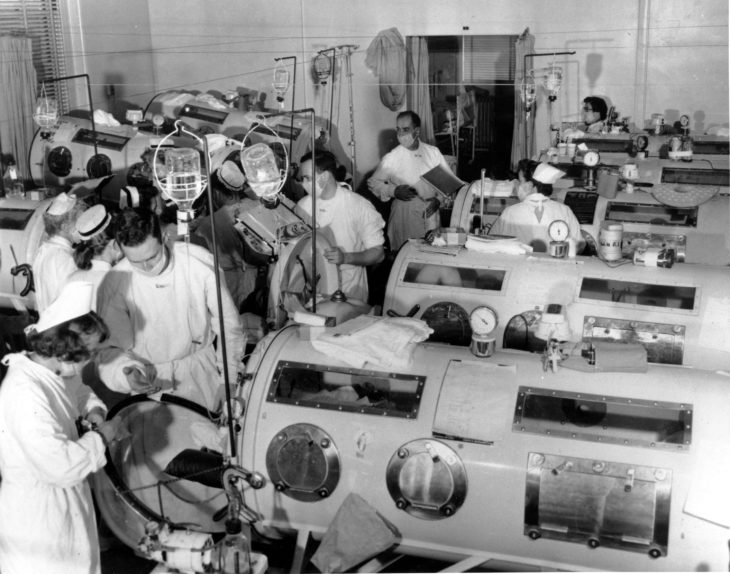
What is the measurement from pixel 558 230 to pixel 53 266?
2.66 meters

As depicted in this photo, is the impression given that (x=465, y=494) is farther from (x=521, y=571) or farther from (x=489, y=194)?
A: (x=489, y=194)

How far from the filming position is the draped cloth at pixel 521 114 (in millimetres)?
8953

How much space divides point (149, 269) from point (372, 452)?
4.66ft

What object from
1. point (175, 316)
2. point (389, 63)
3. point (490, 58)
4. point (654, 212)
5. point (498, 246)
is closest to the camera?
point (175, 316)

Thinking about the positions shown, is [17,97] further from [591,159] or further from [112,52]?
[591,159]

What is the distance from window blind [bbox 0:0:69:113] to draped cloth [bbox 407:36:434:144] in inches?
144

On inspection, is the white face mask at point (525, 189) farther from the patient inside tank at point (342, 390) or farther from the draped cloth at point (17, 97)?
the draped cloth at point (17, 97)

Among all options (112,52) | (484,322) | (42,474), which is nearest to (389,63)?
(112,52)

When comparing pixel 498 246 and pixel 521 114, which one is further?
pixel 521 114

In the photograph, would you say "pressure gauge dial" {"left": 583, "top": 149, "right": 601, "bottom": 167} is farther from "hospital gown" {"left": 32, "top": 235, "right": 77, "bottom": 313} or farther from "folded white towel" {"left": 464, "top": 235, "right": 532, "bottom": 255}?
"hospital gown" {"left": 32, "top": 235, "right": 77, "bottom": 313}

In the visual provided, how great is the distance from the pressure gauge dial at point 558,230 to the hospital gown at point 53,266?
250 centimetres

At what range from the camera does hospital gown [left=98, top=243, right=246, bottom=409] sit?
3.87 meters

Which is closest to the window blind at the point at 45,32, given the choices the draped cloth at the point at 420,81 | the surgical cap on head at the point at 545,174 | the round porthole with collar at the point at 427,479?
the draped cloth at the point at 420,81

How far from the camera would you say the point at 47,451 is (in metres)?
2.75
